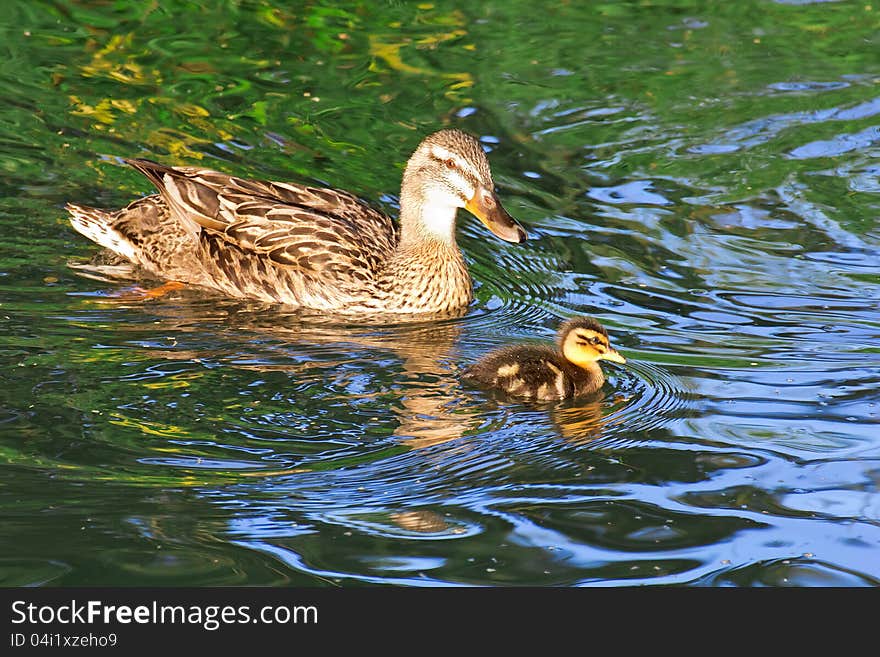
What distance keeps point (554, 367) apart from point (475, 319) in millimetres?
1586

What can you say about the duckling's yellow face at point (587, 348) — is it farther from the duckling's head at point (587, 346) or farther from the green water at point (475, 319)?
the green water at point (475, 319)

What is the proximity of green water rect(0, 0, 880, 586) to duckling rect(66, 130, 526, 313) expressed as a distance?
29 cm

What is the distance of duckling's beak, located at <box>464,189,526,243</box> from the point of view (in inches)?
360

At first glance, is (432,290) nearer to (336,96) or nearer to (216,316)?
(216,316)

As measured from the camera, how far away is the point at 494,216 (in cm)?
924

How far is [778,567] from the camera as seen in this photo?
5883 millimetres

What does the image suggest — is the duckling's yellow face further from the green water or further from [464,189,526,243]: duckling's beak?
[464,189,526,243]: duckling's beak

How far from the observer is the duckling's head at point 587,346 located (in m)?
7.77

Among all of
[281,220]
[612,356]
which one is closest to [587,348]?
[612,356]

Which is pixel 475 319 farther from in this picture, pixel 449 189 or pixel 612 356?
pixel 612 356

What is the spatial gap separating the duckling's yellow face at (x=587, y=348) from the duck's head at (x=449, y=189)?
1.41 metres

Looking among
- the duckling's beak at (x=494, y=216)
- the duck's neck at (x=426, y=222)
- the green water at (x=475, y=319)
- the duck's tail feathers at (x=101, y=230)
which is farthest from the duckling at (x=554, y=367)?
the duck's tail feathers at (x=101, y=230)

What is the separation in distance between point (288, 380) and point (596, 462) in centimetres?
177

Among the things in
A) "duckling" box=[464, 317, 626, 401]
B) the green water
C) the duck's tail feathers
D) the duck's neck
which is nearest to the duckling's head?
"duckling" box=[464, 317, 626, 401]
